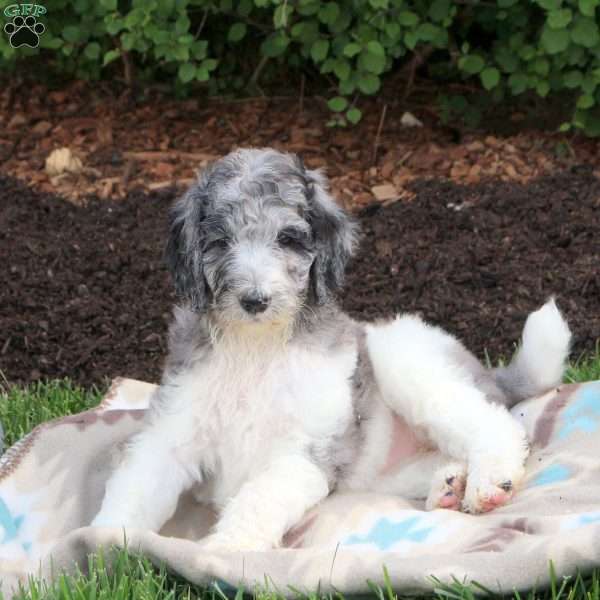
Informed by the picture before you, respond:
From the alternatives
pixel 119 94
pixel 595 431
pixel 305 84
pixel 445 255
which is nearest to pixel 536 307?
pixel 445 255

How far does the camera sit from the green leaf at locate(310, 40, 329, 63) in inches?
297

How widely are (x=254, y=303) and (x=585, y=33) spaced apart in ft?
14.1

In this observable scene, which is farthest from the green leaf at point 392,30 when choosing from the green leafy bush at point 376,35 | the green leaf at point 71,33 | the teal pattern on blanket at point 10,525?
the teal pattern on blanket at point 10,525

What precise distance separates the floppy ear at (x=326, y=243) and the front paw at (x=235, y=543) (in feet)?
3.05

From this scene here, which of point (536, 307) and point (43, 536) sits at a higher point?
point (536, 307)

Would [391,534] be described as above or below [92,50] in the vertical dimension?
below

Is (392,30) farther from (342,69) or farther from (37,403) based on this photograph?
(37,403)

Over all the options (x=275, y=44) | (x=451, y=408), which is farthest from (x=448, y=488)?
(x=275, y=44)

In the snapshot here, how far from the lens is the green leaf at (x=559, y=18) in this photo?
6969mm

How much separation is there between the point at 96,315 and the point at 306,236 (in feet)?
8.92

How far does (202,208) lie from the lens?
3975mm

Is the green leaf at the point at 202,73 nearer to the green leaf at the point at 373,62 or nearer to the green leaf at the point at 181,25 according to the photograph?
the green leaf at the point at 181,25

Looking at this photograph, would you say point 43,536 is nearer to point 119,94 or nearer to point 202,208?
point 202,208

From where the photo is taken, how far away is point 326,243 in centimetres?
404
